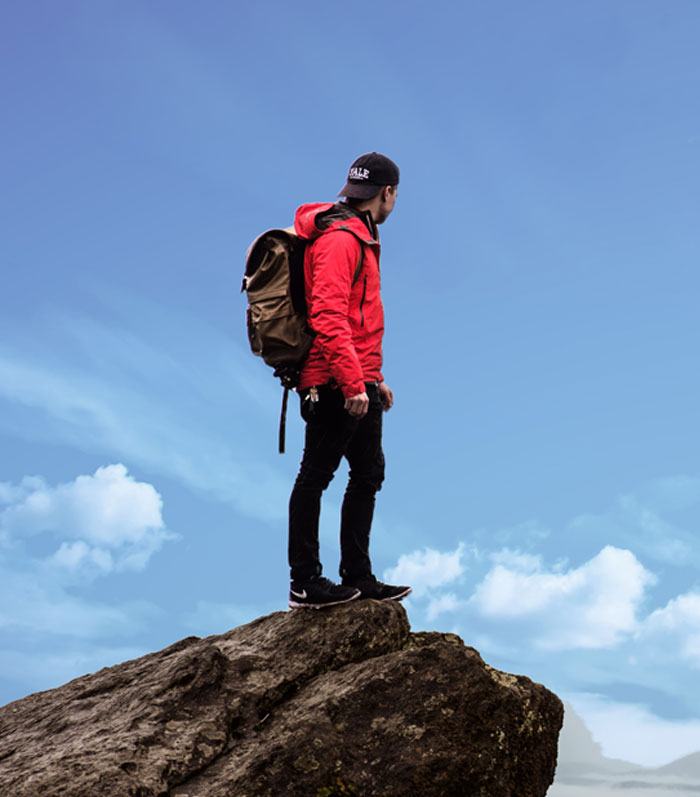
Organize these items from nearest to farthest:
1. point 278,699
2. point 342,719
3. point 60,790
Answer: point 60,790 → point 342,719 → point 278,699

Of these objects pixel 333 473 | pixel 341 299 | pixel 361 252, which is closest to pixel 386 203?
pixel 361 252

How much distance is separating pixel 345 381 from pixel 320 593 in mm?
1850

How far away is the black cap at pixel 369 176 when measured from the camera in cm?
783

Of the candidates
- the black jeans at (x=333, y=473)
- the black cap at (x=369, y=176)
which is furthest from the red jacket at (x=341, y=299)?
the black jeans at (x=333, y=473)

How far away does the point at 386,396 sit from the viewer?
332 inches

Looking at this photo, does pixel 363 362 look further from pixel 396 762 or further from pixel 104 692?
pixel 104 692

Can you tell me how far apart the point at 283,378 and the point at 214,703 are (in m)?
2.68

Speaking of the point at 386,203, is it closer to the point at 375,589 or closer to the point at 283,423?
the point at 283,423

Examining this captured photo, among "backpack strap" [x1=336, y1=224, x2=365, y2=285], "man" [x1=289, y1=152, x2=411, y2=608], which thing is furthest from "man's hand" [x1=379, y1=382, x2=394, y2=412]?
"backpack strap" [x1=336, y1=224, x2=365, y2=285]

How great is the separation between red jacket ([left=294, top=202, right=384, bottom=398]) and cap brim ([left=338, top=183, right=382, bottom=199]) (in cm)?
12

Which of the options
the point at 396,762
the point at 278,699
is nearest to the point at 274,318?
the point at 278,699

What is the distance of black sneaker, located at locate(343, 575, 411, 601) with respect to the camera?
784 centimetres

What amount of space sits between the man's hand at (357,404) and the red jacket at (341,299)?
1.7 inches

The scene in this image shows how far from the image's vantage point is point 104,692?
319 inches
